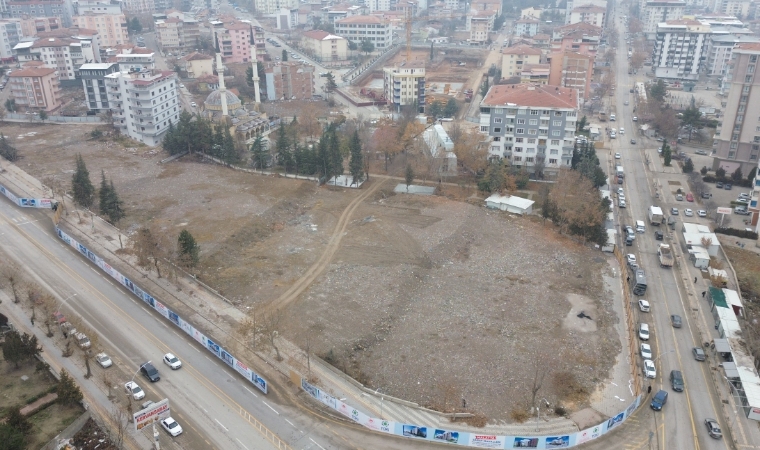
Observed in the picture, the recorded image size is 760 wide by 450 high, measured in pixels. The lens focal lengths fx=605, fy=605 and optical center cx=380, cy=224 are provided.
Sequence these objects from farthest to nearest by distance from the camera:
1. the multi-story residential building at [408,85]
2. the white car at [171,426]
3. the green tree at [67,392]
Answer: the multi-story residential building at [408,85] < the green tree at [67,392] < the white car at [171,426]

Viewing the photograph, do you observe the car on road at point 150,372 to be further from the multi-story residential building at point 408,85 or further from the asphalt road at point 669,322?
the multi-story residential building at point 408,85

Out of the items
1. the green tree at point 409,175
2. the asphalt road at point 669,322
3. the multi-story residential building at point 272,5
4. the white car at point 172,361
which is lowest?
the asphalt road at point 669,322

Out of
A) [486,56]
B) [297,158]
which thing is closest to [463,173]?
[297,158]

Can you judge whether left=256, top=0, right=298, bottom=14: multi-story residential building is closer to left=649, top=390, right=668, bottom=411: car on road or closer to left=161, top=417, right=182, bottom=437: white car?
left=161, top=417, right=182, bottom=437: white car

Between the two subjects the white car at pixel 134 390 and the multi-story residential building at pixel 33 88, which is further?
the multi-story residential building at pixel 33 88

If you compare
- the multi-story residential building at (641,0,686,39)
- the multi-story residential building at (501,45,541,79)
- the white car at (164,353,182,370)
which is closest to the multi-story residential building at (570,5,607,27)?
the multi-story residential building at (641,0,686,39)

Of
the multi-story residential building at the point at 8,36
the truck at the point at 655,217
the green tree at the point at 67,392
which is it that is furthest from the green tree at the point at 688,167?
the multi-story residential building at the point at 8,36

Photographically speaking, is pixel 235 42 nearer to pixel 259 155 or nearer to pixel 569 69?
pixel 259 155

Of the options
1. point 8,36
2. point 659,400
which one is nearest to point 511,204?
point 659,400
